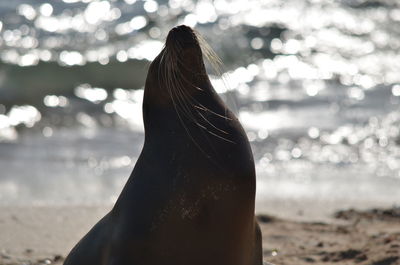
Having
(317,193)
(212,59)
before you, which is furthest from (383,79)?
(212,59)

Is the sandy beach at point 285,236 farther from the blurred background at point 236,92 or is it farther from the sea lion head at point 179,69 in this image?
the sea lion head at point 179,69

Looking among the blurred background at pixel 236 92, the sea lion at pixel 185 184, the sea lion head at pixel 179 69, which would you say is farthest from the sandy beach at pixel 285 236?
the sea lion head at pixel 179 69

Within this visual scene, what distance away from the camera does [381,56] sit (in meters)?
14.5

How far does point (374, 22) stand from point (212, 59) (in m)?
13.6

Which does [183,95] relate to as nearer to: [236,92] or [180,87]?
[180,87]

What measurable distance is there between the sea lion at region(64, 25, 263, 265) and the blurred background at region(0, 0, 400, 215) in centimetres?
61

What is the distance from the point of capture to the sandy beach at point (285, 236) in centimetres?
540

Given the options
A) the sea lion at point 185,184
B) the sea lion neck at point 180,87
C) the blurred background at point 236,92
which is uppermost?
the blurred background at point 236,92

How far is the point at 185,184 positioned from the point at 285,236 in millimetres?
2608

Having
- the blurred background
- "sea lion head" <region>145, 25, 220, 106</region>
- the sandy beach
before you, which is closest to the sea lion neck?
"sea lion head" <region>145, 25, 220, 106</region>

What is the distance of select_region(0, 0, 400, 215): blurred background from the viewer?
8.10 metres

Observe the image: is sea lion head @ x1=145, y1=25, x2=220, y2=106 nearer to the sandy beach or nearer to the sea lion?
the sea lion

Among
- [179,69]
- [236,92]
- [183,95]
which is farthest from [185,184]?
[236,92]

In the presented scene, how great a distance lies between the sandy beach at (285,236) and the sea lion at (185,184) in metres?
1.66
